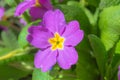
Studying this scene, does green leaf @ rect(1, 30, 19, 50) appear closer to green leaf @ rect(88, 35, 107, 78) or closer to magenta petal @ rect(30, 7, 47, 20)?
magenta petal @ rect(30, 7, 47, 20)

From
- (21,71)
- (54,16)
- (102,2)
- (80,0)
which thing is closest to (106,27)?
(102,2)

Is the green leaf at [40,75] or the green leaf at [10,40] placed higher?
the green leaf at [40,75]

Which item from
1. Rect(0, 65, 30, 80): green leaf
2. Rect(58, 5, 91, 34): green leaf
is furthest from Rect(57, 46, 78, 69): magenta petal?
Rect(0, 65, 30, 80): green leaf

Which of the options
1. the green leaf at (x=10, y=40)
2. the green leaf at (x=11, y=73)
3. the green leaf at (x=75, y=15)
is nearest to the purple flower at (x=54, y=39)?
the green leaf at (x=75, y=15)

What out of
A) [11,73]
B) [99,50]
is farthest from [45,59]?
[11,73]

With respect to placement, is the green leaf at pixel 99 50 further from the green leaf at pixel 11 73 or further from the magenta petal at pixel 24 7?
the green leaf at pixel 11 73

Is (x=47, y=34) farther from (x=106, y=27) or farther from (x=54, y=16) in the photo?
(x=106, y=27)

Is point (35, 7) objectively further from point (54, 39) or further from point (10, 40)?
point (10, 40)
